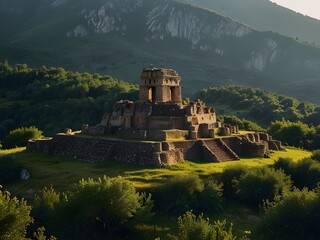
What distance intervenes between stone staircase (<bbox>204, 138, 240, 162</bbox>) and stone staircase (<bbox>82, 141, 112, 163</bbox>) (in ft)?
34.5

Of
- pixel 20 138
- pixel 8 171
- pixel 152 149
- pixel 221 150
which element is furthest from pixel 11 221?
pixel 20 138

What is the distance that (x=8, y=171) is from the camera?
42469 millimetres

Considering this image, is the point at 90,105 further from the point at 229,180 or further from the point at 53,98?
the point at 229,180

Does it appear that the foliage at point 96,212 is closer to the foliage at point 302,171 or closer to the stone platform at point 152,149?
the stone platform at point 152,149

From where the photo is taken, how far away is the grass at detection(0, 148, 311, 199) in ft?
127

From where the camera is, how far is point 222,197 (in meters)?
39.2

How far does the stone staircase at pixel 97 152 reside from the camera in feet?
149

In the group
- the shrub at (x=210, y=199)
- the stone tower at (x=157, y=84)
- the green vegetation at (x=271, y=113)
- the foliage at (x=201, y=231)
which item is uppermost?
the stone tower at (x=157, y=84)

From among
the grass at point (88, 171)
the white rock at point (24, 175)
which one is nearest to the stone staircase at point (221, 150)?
the grass at point (88, 171)

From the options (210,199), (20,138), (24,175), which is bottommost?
(210,199)

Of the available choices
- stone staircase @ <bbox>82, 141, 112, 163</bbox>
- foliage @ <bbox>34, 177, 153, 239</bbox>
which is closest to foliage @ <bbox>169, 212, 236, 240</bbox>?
foliage @ <bbox>34, 177, 153, 239</bbox>

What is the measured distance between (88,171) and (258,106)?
70441mm

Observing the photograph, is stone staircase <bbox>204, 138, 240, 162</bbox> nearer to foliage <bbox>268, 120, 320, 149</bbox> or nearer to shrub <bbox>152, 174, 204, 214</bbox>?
shrub <bbox>152, 174, 204, 214</bbox>

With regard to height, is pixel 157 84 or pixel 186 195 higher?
pixel 157 84
